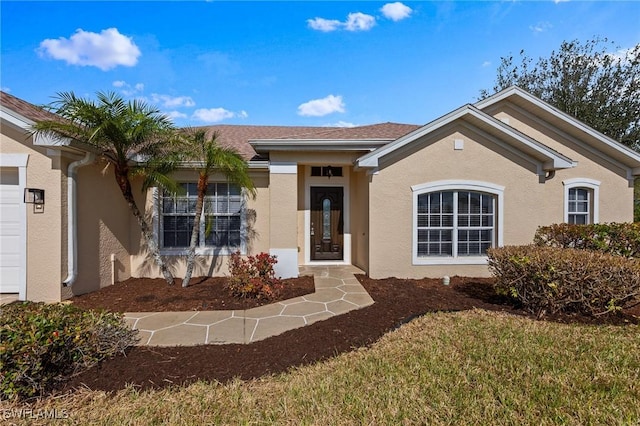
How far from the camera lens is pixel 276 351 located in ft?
13.3

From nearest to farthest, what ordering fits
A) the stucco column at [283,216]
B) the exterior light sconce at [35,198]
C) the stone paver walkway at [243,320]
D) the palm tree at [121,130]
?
the stone paver walkway at [243,320]
the palm tree at [121,130]
the exterior light sconce at [35,198]
the stucco column at [283,216]

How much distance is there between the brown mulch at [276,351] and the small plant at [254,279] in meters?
1.07

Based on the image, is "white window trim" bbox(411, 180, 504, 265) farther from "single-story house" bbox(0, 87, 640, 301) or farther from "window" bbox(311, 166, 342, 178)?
"window" bbox(311, 166, 342, 178)

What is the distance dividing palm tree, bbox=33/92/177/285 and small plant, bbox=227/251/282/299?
2.33 meters

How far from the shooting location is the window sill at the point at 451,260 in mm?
7742

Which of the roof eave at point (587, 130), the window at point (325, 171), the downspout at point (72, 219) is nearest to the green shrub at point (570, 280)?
the window at point (325, 171)

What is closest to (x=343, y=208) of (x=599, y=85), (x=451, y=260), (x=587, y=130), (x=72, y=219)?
(x=451, y=260)

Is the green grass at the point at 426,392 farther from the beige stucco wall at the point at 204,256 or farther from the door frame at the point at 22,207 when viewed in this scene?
the beige stucco wall at the point at 204,256

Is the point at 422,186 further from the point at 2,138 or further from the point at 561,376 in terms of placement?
the point at 2,138

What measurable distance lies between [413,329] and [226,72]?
11392 millimetres

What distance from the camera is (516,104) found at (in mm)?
9594

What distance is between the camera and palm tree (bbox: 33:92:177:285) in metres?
5.37

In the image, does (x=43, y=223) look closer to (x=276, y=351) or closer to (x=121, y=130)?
(x=121, y=130)

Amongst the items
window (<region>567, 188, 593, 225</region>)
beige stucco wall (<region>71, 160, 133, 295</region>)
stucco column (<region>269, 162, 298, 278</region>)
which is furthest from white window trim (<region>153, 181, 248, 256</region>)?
window (<region>567, 188, 593, 225</region>)
